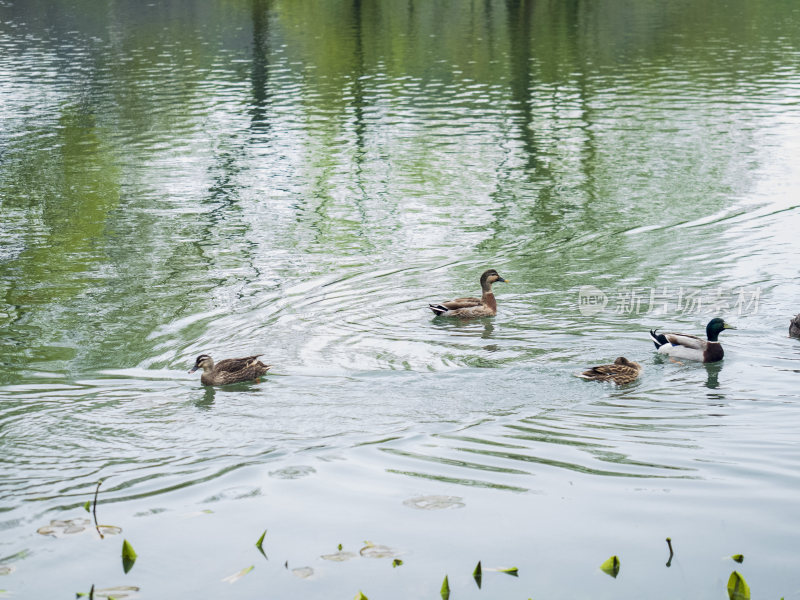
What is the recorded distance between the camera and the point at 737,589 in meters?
6.43

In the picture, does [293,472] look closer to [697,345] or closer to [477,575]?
[477,575]

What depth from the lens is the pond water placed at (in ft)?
24.4

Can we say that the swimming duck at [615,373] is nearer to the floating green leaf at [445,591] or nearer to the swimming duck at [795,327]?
the swimming duck at [795,327]

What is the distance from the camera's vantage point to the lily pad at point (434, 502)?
8.06 meters

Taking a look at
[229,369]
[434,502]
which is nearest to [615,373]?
[434,502]

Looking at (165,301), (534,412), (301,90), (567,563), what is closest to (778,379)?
(534,412)

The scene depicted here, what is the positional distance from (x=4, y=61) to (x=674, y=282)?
37.8 meters

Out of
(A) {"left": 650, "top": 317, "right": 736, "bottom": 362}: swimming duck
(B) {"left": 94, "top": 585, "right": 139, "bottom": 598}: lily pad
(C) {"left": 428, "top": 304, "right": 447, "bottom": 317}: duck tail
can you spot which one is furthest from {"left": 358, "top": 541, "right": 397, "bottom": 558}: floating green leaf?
(C) {"left": 428, "top": 304, "right": 447, "bottom": 317}: duck tail

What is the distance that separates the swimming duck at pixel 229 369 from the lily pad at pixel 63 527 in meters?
3.47

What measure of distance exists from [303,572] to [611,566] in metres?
2.12

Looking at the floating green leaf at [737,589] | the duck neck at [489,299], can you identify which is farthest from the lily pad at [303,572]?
the duck neck at [489,299]

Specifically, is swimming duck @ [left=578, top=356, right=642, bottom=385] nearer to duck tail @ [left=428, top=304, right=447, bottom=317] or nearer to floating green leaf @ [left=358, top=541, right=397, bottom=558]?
duck tail @ [left=428, top=304, right=447, bottom=317]

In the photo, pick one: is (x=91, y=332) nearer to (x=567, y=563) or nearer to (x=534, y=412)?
(x=534, y=412)

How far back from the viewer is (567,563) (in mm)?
7070
